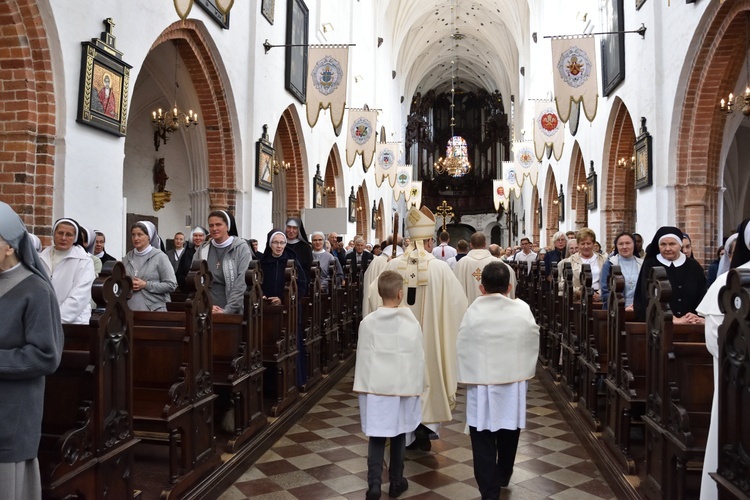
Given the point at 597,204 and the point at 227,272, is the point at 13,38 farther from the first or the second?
the point at 597,204

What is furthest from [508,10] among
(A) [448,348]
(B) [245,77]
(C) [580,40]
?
(A) [448,348]

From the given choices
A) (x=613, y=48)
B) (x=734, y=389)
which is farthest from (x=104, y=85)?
(x=613, y=48)

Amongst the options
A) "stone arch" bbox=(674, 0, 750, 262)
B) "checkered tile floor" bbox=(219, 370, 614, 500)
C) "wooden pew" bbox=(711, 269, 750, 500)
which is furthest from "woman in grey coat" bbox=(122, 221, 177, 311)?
"stone arch" bbox=(674, 0, 750, 262)

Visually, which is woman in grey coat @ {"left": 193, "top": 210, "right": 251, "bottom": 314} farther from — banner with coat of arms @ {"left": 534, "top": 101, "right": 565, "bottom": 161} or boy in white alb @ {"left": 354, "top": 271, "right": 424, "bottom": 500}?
banner with coat of arms @ {"left": 534, "top": 101, "right": 565, "bottom": 161}

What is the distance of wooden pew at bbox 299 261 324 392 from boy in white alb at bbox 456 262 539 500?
11.3 ft

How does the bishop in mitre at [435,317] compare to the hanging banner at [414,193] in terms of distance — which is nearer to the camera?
the bishop in mitre at [435,317]

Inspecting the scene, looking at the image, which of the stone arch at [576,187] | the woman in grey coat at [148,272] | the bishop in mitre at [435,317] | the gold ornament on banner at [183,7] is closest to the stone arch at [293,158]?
the gold ornament on banner at [183,7]

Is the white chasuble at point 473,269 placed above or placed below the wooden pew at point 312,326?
above

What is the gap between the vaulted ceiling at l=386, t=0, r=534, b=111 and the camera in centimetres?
2764

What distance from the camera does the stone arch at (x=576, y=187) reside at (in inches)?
714

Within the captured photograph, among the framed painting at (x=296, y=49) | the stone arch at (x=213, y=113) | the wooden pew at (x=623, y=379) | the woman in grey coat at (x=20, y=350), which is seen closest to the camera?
the woman in grey coat at (x=20, y=350)

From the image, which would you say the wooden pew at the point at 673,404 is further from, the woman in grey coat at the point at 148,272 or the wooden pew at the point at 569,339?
the woman in grey coat at the point at 148,272

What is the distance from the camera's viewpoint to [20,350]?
222 centimetres

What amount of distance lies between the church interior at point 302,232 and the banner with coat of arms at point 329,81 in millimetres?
45
